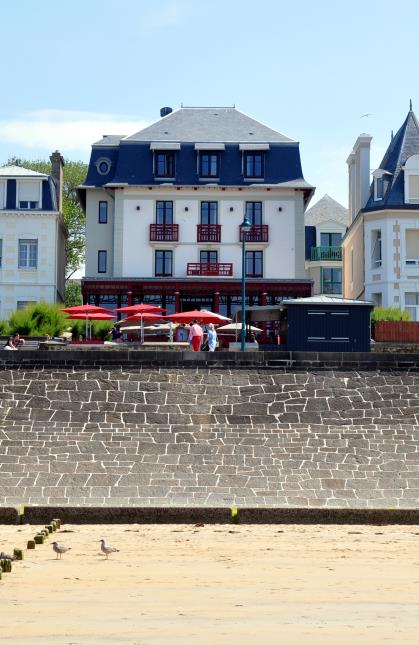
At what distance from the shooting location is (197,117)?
54812 millimetres

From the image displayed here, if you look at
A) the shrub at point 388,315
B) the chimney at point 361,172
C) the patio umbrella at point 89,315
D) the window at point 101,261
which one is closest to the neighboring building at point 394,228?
the chimney at point 361,172

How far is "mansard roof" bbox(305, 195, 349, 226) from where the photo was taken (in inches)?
2611

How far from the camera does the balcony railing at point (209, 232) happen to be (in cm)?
5181

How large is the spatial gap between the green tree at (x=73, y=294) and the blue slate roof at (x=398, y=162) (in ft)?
78.3

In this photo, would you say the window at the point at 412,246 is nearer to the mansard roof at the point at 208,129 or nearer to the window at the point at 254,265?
the window at the point at 254,265

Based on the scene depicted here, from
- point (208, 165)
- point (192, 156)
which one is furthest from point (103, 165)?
point (208, 165)

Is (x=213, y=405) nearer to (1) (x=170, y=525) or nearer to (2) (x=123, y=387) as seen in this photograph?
(2) (x=123, y=387)

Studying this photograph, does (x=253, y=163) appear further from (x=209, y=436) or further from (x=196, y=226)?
(x=209, y=436)

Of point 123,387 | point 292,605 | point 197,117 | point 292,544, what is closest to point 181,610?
point 292,605

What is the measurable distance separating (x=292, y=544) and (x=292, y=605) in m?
5.11

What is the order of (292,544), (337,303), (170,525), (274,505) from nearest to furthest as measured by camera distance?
(292,544) < (170,525) < (274,505) < (337,303)

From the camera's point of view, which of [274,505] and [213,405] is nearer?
[274,505]

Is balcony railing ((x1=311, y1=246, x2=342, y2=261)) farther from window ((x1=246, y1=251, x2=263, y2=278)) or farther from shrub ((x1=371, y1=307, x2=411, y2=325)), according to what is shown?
shrub ((x1=371, y1=307, x2=411, y2=325))

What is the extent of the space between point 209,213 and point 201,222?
57cm
